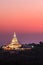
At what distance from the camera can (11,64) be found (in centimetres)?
6675

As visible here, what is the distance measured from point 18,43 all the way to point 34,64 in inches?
3649

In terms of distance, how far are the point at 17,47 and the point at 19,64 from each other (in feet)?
276

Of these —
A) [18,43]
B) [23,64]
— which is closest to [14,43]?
[18,43]

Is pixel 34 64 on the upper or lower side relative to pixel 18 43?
lower

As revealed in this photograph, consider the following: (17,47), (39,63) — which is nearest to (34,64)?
(39,63)

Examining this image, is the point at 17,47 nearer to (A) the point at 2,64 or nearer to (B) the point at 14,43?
(B) the point at 14,43

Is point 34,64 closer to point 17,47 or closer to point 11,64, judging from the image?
point 11,64

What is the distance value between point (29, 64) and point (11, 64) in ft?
11.9

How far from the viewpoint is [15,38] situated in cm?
16225

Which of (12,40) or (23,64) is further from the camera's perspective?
(12,40)

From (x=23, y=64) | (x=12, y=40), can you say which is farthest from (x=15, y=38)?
(x=23, y=64)

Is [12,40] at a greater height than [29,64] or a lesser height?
greater

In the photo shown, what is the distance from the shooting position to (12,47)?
155 meters

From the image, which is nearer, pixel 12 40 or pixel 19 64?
pixel 19 64
